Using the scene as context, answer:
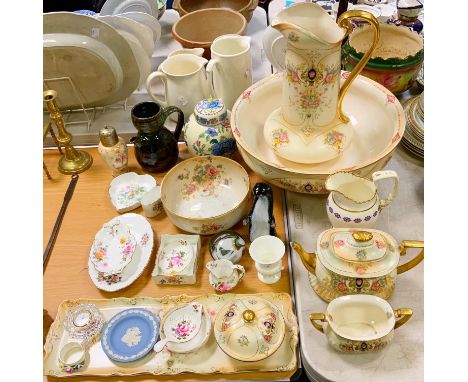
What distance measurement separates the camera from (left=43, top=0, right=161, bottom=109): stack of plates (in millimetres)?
1243

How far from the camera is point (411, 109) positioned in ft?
3.91

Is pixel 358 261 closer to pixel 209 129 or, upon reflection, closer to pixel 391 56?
pixel 209 129

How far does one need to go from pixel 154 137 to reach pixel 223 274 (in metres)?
0.43

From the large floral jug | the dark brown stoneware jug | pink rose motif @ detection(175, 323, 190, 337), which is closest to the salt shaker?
the dark brown stoneware jug

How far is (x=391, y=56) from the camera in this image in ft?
4.54

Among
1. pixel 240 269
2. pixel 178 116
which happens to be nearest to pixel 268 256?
pixel 240 269

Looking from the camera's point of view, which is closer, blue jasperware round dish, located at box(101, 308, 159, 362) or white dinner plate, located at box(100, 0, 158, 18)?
blue jasperware round dish, located at box(101, 308, 159, 362)

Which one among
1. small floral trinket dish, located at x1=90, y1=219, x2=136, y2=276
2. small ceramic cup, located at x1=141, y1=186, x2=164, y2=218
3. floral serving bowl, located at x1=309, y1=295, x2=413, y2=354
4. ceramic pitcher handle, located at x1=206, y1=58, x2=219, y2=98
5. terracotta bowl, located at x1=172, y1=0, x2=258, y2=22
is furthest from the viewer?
terracotta bowl, located at x1=172, y1=0, x2=258, y2=22

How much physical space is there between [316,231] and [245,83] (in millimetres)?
500

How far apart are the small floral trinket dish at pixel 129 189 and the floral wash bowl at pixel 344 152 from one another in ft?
0.98

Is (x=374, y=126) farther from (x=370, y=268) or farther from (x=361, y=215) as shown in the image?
(x=370, y=268)

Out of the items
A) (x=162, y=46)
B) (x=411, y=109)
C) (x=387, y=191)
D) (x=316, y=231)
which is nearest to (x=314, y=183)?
(x=316, y=231)

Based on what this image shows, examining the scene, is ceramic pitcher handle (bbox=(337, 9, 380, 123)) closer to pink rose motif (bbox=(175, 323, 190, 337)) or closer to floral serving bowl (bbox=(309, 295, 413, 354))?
floral serving bowl (bbox=(309, 295, 413, 354))

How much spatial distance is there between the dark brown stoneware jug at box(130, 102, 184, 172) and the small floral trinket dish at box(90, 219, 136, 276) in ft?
0.67
